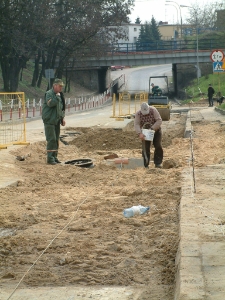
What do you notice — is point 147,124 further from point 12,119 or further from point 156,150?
point 12,119

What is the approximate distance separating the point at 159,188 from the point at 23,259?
443 centimetres

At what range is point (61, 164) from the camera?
642 inches

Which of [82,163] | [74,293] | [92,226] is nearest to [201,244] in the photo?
[74,293]

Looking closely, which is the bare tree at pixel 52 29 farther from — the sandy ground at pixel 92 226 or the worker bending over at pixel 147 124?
the sandy ground at pixel 92 226

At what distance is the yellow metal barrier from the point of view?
19.9 metres

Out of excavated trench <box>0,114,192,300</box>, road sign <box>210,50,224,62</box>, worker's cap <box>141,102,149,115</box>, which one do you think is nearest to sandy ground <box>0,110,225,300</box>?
excavated trench <box>0,114,192,300</box>

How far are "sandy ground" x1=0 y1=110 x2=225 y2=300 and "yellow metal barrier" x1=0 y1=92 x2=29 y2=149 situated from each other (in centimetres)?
327

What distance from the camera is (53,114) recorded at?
16.1 metres

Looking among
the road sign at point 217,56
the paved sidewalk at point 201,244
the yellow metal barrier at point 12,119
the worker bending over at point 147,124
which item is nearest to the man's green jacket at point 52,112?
the worker bending over at point 147,124

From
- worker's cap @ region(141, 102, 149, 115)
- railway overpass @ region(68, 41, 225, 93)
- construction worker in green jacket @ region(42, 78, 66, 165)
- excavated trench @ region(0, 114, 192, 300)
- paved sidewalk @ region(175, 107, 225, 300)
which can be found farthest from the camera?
railway overpass @ region(68, 41, 225, 93)

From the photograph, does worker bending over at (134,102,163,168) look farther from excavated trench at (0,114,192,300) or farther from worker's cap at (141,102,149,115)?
excavated trench at (0,114,192,300)

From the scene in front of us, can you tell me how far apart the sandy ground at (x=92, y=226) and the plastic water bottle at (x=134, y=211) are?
0.12 metres

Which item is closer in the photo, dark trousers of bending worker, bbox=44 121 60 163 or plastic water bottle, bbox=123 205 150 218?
plastic water bottle, bbox=123 205 150 218

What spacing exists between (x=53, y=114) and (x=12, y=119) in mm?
4921
